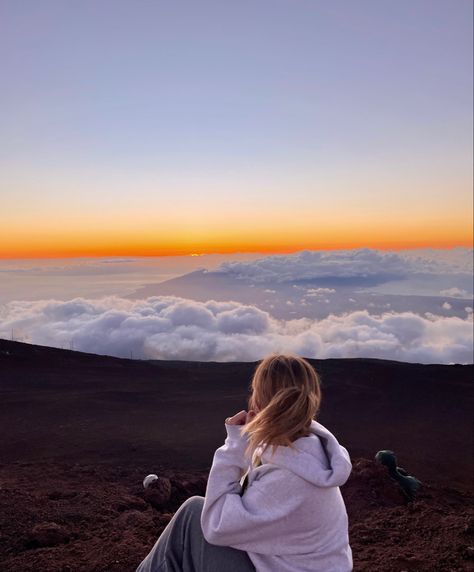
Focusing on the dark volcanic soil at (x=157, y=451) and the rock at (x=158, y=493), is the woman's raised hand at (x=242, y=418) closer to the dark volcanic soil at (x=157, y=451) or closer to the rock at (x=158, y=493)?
the dark volcanic soil at (x=157, y=451)

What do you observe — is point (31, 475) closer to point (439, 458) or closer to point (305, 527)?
point (305, 527)

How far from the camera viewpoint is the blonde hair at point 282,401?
228 cm

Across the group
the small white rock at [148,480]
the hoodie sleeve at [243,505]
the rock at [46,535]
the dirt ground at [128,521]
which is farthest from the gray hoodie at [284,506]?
the small white rock at [148,480]

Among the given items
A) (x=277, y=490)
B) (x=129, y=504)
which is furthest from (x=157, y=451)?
(x=277, y=490)

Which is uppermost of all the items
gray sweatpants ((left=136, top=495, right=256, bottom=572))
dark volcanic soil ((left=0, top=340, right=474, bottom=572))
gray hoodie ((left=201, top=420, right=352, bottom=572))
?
gray hoodie ((left=201, top=420, right=352, bottom=572))

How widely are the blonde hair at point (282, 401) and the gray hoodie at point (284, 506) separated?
0.06 metres

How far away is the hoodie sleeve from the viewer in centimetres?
229

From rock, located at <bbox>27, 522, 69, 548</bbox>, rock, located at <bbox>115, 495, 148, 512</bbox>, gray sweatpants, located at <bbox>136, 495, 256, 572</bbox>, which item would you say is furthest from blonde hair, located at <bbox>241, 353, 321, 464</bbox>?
rock, located at <bbox>115, 495, 148, 512</bbox>

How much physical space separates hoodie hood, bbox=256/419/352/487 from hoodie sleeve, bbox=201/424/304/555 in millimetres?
51

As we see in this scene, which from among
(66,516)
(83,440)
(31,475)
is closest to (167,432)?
(83,440)

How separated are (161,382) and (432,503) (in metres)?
6.41

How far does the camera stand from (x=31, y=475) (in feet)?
18.7

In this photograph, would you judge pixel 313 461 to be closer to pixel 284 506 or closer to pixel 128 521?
pixel 284 506

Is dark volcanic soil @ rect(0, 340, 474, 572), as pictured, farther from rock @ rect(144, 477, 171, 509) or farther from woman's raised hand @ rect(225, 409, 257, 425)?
woman's raised hand @ rect(225, 409, 257, 425)
